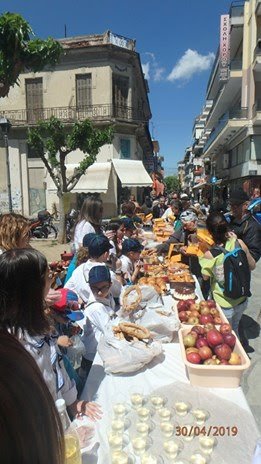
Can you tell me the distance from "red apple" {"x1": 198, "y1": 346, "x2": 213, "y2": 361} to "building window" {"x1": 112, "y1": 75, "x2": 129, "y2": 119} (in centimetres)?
2149

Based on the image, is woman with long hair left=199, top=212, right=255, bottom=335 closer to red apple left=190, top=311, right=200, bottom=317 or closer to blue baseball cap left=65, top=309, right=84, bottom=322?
red apple left=190, top=311, right=200, bottom=317

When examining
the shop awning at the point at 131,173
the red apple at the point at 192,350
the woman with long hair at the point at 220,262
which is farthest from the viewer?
the shop awning at the point at 131,173

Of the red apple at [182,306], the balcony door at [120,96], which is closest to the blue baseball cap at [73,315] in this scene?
the red apple at [182,306]

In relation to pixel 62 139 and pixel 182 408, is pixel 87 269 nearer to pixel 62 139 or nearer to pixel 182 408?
pixel 182 408

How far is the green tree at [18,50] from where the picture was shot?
239 inches

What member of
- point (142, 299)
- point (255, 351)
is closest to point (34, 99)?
point (142, 299)

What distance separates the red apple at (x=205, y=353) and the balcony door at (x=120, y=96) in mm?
21432

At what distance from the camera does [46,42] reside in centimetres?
684

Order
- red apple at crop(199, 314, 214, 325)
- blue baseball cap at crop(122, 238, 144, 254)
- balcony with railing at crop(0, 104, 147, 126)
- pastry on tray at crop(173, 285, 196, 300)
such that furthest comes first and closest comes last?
1. balcony with railing at crop(0, 104, 147, 126)
2. blue baseball cap at crop(122, 238, 144, 254)
3. pastry on tray at crop(173, 285, 196, 300)
4. red apple at crop(199, 314, 214, 325)

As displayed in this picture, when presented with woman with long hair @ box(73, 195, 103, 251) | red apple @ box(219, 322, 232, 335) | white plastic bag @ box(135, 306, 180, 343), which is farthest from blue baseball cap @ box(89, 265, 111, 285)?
woman with long hair @ box(73, 195, 103, 251)

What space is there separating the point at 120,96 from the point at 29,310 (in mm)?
22803

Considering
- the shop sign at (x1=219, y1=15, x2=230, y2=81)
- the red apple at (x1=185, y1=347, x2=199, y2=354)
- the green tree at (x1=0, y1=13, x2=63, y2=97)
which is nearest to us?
the red apple at (x1=185, y1=347, x2=199, y2=354)
